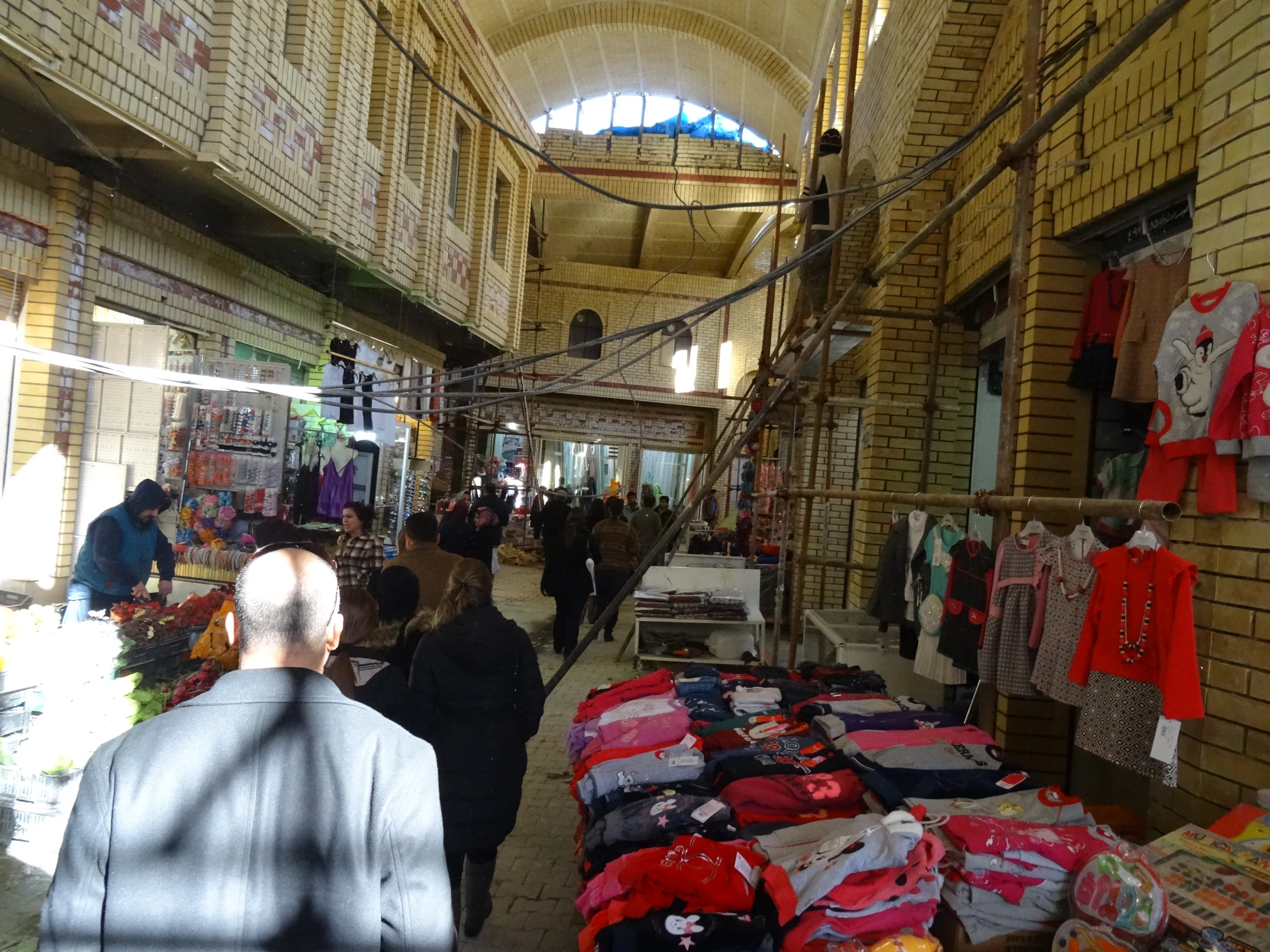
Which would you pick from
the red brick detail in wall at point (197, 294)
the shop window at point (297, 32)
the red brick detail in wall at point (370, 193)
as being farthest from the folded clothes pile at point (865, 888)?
the red brick detail in wall at point (370, 193)

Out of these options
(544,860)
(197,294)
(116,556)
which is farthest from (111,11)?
(544,860)

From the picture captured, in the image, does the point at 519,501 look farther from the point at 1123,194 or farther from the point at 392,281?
the point at 1123,194

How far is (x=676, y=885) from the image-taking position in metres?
2.60

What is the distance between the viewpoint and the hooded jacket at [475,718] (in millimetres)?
3535

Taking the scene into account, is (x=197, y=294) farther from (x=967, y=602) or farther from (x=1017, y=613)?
(x=1017, y=613)

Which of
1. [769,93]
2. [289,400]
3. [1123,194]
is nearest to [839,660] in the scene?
[1123,194]

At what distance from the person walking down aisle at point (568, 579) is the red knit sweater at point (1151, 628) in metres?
6.73

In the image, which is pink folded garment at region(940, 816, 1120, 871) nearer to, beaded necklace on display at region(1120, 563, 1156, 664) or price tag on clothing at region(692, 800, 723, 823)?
beaded necklace on display at region(1120, 563, 1156, 664)

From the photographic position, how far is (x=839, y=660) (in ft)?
22.0

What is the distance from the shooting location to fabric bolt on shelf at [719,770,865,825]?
324 cm

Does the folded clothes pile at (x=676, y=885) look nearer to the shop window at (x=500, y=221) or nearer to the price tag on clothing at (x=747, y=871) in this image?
the price tag on clothing at (x=747, y=871)

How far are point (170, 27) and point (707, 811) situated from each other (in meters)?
6.29

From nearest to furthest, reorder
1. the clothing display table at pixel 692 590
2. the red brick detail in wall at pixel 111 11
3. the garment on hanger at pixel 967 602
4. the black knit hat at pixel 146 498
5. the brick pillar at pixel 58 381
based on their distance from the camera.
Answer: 1. the garment on hanger at pixel 967 602
2. the red brick detail in wall at pixel 111 11
3. the black knit hat at pixel 146 498
4. the brick pillar at pixel 58 381
5. the clothing display table at pixel 692 590

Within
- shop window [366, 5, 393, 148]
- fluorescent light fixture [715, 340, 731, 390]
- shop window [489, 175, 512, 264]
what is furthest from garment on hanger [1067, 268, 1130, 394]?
fluorescent light fixture [715, 340, 731, 390]
